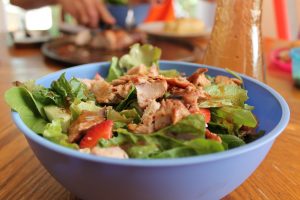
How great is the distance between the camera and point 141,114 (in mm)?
538

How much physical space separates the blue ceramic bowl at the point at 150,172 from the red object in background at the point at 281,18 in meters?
2.26

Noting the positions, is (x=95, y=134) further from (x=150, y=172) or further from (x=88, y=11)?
(x=88, y=11)

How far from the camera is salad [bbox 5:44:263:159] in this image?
17.7 inches

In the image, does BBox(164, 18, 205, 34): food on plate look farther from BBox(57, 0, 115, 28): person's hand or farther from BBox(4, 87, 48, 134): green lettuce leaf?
BBox(4, 87, 48, 134): green lettuce leaf

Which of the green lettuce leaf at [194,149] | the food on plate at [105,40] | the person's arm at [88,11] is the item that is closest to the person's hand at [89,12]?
the person's arm at [88,11]

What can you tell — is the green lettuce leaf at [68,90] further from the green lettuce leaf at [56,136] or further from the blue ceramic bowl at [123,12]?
the blue ceramic bowl at [123,12]

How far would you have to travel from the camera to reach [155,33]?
164cm

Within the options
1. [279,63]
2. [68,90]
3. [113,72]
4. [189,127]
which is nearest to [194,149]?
[189,127]

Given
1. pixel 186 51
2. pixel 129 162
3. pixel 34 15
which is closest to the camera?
pixel 129 162

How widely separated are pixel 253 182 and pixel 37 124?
0.33m

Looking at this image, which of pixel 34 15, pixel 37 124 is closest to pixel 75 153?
pixel 37 124

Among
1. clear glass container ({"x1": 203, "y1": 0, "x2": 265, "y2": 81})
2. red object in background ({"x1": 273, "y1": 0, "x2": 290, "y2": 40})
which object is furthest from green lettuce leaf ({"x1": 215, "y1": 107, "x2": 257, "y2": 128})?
red object in background ({"x1": 273, "y1": 0, "x2": 290, "y2": 40})

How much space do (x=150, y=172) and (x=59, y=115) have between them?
207mm

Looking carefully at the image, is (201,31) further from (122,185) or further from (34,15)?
(34,15)
